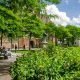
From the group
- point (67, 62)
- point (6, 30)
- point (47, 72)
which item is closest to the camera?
point (47, 72)

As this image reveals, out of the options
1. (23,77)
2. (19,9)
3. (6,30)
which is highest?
(19,9)

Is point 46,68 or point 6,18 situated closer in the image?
point 46,68

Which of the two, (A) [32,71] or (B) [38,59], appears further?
(B) [38,59]

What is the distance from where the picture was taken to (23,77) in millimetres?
9461

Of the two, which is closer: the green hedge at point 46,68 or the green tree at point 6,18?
the green hedge at point 46,68

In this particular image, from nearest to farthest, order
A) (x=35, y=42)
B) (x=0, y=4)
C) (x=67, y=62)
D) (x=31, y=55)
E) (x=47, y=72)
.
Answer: (x=47, y=72)
(x=67, y=62)
(x=31, y=55)
(x=0, y=4)
(x=35, y=42)

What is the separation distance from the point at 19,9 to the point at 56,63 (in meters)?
19.4

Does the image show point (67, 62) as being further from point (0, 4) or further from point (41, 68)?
point (0, 4)

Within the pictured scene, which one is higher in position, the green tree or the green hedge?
the green tree

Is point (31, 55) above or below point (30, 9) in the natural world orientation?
below

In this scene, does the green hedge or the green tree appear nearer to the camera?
the green hedge

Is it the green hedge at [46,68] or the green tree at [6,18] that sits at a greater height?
the green tree at [6,18]

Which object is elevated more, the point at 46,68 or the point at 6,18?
the point at 6,18

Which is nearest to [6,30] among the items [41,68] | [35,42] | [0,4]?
[0,4]
